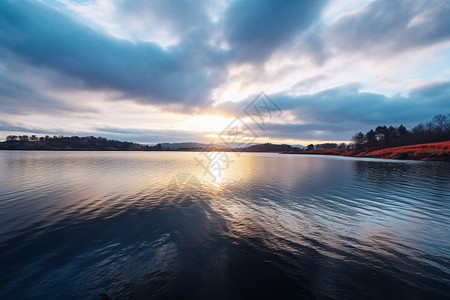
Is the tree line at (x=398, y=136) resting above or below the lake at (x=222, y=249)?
above

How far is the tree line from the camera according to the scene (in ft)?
492

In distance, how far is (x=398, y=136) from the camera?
166000 mm

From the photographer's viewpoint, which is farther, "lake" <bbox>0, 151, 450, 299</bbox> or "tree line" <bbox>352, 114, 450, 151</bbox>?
"tree line" <bbox>352, 114, 450, 151</bbox>

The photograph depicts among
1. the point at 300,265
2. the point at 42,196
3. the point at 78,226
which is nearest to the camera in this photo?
the point at 300,265

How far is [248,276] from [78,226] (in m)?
12.7

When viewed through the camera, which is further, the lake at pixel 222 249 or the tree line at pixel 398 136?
the tree line at pixel 398 136

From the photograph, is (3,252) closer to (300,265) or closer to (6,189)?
(300,265)

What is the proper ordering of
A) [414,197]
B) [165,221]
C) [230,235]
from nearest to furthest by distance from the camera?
[230,235], [165,221], [414,197]

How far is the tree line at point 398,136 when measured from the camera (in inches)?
5908

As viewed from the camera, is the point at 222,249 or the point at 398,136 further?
the point at 398,136

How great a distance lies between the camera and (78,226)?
1277 centimetres

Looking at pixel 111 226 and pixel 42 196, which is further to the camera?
pixel 42 196

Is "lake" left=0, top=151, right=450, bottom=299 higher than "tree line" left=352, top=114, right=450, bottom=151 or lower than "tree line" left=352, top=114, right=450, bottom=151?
lower

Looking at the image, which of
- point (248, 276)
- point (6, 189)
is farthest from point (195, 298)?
point (6, 189)
